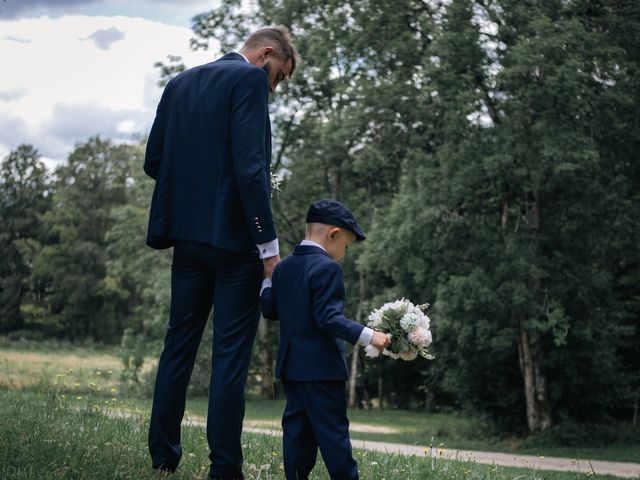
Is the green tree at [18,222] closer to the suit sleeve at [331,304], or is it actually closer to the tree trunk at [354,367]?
the tree trunk at [354,367]

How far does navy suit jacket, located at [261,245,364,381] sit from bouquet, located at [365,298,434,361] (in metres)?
0.19

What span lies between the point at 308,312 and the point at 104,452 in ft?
5.04

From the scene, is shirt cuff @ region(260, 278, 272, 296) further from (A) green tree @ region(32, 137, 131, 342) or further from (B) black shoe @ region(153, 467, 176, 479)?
(A) green tree @ region(32, 137, 131, 342)

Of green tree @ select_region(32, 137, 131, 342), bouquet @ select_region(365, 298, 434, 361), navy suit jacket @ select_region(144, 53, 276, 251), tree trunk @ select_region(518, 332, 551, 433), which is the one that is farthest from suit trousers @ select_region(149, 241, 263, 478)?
green tree @ select_region(32, 137, 131, 342)

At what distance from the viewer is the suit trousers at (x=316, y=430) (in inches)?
160

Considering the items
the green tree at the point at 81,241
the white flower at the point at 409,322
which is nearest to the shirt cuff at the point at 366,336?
the white flower at the point at 409,322

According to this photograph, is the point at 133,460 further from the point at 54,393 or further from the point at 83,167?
the point at 83,167

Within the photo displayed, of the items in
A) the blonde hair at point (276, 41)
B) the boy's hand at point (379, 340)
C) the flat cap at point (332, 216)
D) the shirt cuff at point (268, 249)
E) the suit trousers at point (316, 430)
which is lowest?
the suit trousers at point (316, 430)

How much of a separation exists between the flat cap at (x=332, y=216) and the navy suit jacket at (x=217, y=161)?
257 mm

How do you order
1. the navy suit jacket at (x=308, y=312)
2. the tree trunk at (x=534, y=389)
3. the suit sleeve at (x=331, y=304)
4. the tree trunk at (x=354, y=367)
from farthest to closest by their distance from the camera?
the tree trunk at (x=354, y=367) → the tree trunk at (x=534, y=389) → the navy suit jacket at (x=308, y=312) → the suit sleeve at (x=331, y=304)

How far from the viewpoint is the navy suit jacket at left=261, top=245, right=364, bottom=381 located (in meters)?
4.01

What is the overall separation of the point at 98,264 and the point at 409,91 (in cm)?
4032

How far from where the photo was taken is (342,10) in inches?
794

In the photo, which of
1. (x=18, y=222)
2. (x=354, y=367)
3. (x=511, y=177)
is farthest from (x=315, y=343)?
(x=18, y=222)
